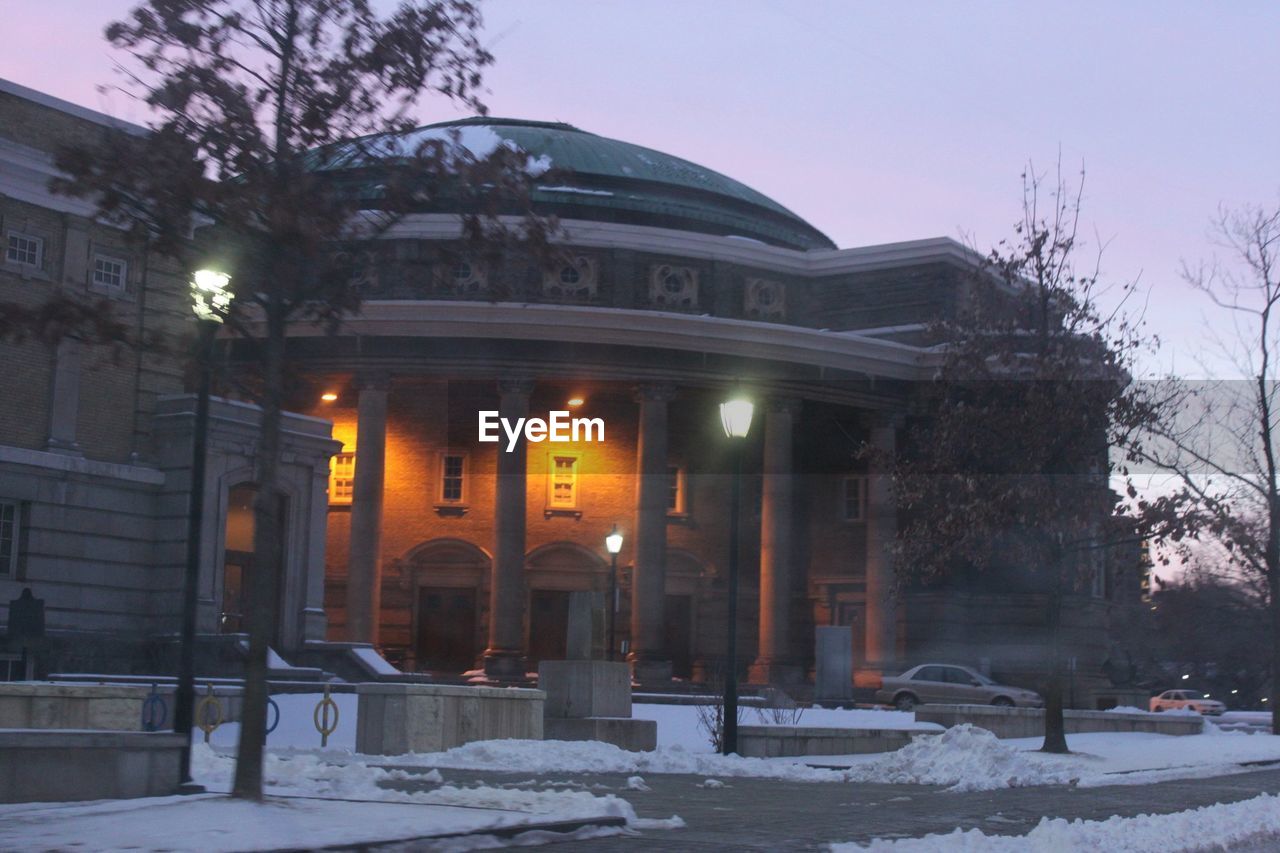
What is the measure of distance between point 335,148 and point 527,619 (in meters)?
42.1

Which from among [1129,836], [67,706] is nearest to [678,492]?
[67,706]

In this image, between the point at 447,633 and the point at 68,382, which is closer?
the point at 68,382

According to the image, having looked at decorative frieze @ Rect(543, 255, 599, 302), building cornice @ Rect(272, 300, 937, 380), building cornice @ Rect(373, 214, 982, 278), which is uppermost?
building cornice @ Rect(373, 214, 982, 278)

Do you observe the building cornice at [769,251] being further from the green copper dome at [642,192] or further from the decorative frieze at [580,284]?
the green copper dome at [642,192]

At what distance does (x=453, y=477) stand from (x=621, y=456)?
5.91 meters

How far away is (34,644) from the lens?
29.5m

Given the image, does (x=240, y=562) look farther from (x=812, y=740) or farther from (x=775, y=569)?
(x=812, y=740)

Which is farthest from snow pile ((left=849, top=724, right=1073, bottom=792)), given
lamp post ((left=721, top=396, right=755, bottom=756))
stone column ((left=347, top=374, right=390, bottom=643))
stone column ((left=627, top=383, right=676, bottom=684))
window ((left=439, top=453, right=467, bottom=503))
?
window ((left=439, top=453, right=467, bottom=503))

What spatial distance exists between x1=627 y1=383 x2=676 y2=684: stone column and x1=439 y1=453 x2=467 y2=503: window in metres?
9.15

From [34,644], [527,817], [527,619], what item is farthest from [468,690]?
[527,619]

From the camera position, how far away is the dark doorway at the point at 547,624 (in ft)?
182

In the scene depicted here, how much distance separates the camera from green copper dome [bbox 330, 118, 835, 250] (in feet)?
191

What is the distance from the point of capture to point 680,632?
56.1m

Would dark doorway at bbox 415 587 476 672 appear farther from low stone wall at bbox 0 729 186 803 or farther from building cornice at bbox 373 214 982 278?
low stone wall at bbox 0 729 186 803
